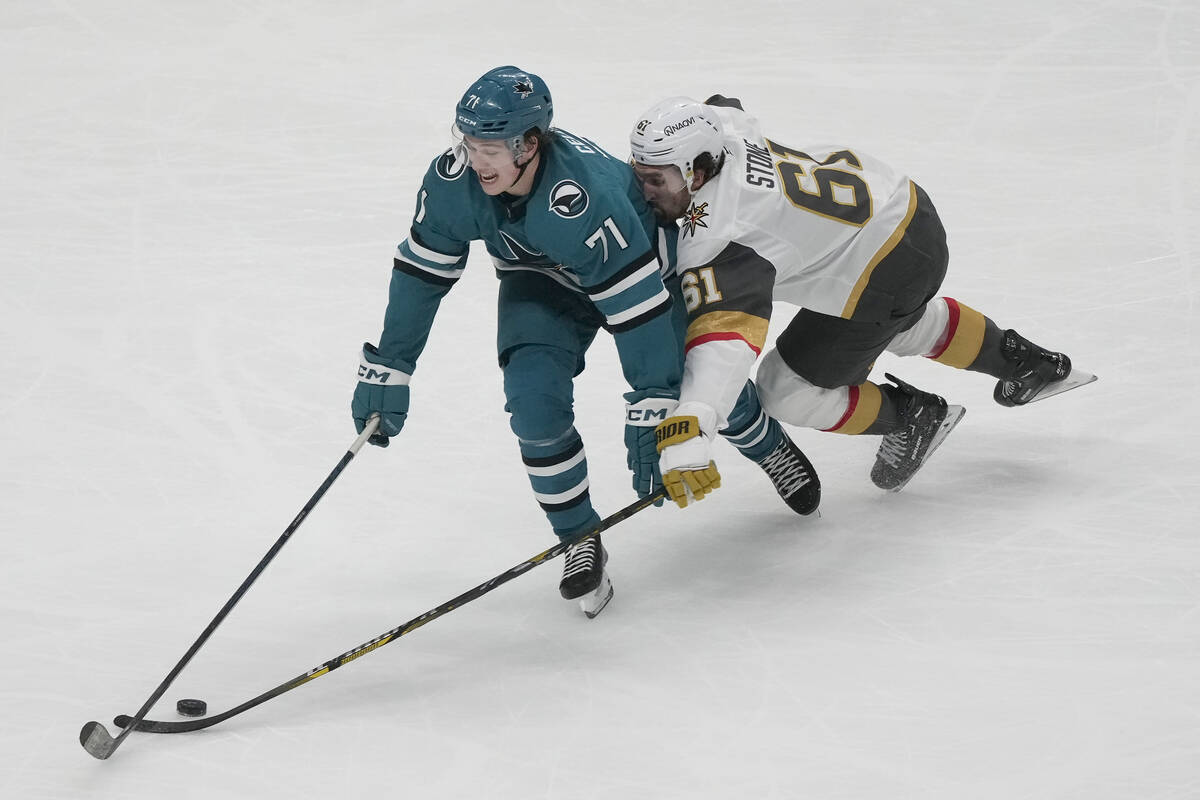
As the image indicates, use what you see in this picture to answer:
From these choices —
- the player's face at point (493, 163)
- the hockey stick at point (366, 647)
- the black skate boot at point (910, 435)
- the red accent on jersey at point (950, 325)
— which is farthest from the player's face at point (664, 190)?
the red accent on jersey at point (950, 325)

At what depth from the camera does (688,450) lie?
9.44 ft

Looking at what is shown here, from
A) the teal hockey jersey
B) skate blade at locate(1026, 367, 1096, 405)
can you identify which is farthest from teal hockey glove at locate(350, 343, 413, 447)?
skate blade at locate(1026, 367, 1096, 405)

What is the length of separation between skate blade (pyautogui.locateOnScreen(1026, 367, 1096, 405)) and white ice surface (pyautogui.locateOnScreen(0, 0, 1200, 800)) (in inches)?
6.1

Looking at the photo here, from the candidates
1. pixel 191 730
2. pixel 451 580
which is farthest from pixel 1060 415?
pixel 191 730

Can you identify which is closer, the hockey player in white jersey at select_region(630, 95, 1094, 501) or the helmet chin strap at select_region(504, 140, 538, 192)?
the helmet chin strap at select_region(504, 140, 538, 192)

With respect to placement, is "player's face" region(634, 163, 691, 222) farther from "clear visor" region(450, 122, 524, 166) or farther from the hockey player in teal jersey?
"clear visor" region(450, 122, 524, 166)

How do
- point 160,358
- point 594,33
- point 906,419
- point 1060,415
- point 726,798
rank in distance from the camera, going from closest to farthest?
1. point 726,798
2. point 906,419
3. point 1060,415
4. point 160,358
5. point 594,33

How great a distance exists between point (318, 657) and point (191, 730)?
1.23ft

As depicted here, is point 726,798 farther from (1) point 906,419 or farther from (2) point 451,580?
(1) point 906,419

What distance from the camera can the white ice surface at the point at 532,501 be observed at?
2.69 metres

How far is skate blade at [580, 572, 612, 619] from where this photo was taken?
3189 mm

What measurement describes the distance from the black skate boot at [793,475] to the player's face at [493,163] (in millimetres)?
1154

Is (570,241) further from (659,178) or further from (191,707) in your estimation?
(191,707)

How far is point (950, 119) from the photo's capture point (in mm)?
5941
